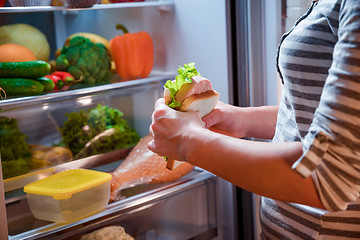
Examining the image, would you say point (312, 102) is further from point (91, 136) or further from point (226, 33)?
point (91, 136)

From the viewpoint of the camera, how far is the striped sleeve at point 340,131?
0.74 meters

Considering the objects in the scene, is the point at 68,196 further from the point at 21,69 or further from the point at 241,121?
the point at 241,121

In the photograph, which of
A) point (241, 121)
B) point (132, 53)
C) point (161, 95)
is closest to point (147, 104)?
point (161, 95)

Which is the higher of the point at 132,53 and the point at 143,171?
the point at 132,53

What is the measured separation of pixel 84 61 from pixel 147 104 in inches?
15.1

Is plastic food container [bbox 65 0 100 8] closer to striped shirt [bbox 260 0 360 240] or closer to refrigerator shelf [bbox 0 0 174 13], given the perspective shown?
refrigerator shelf [bbox 0 0 174 13]

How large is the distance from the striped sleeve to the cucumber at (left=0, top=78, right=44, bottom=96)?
40.4 inches

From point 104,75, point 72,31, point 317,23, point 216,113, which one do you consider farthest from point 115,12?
point 317,23

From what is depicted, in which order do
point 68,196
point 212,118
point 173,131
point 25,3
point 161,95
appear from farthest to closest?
point 161,95, point 25,3, point 68,196, point 212,118, point 173,131

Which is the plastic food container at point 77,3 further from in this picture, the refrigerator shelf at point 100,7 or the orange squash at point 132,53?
the orange squash at point 132,53

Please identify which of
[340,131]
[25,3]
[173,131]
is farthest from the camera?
[25,3]

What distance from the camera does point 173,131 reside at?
0.94 meters

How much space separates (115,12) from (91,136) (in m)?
0.56

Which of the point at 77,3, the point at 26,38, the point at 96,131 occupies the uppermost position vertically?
the point at 77,3
